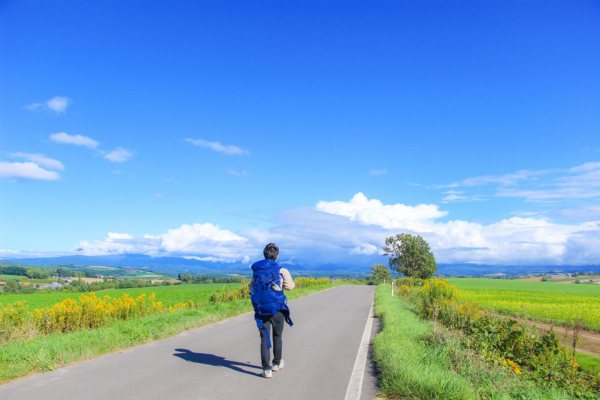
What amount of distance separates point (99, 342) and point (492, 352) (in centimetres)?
777

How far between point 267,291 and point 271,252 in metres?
0.62

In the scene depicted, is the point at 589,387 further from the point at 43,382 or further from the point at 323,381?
the point at 43,382

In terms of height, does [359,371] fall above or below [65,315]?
below

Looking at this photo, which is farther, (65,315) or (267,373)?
(65,315)

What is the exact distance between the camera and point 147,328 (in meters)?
8.59

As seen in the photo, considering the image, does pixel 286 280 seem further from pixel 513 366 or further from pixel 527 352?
pixel 527 352

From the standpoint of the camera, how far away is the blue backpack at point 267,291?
5445 millimetres

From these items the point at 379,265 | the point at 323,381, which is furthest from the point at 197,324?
the point at 379,265

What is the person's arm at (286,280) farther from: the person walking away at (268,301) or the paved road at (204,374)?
the paved road at (204,374)

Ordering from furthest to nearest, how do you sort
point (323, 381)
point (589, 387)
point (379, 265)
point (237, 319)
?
point (379, 265) < point (237, 319) < point (589, 387) < point (323, 381)

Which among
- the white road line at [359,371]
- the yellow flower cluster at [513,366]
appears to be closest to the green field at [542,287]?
the yellow flower cluster at [513,366]

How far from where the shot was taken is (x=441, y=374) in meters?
5.16

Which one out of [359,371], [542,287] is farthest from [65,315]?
[542,287]

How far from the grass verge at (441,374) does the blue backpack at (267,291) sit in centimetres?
184
